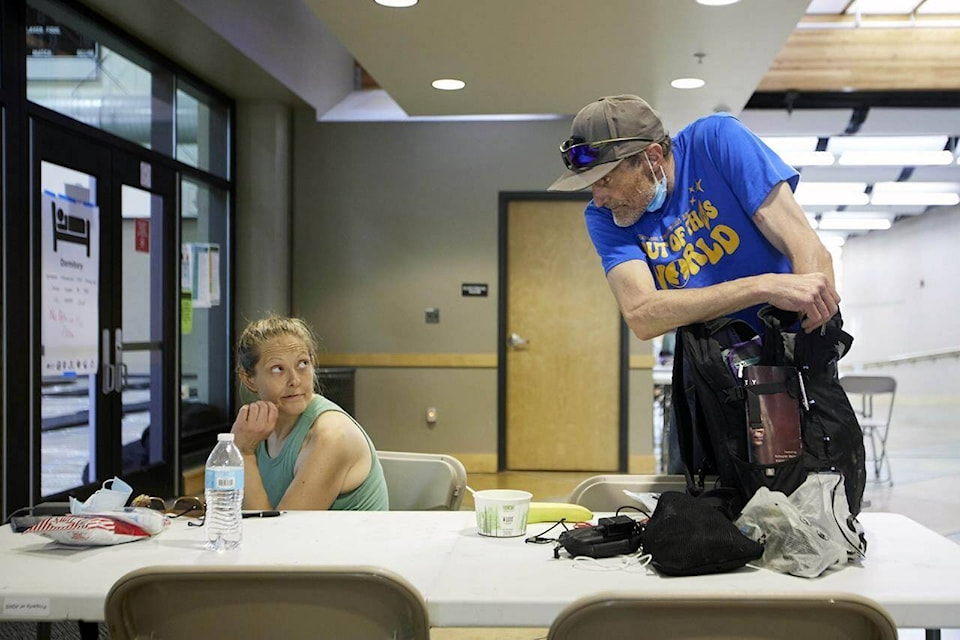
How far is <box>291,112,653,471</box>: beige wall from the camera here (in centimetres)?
766

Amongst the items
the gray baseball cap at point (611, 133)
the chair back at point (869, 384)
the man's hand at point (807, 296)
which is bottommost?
the chair back at point (869, 384)

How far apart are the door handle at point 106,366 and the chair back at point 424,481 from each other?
291cm

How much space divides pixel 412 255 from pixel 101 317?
2987mm

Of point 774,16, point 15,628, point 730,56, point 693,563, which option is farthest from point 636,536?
point 730,56

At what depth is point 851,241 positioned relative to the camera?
17703 mm

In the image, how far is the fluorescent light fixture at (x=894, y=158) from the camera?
8.62 metres

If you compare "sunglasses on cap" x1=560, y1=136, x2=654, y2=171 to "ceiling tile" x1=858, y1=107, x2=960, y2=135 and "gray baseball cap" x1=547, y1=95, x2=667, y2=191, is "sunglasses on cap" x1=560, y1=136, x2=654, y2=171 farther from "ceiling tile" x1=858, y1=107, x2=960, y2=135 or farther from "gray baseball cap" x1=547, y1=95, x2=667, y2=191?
"ceiling tile" x1=858, y1=107, x2=960, y2=135

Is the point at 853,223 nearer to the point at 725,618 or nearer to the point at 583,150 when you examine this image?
the point at 583,150

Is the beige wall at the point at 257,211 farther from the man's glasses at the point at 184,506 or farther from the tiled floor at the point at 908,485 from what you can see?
the man's glasses at the point at 184,506

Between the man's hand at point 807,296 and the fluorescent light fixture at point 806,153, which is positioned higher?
the fluorescent light fixture at point 806,153

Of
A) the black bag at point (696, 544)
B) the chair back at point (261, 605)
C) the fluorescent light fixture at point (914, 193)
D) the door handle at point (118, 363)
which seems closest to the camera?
the chair back at point (261, 605)

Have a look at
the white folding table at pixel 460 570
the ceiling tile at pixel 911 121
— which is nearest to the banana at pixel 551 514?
the white folding table at pixel 460 570

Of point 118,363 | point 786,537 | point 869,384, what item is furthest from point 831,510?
point 869,384

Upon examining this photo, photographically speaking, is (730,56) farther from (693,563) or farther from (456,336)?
(693,563)
